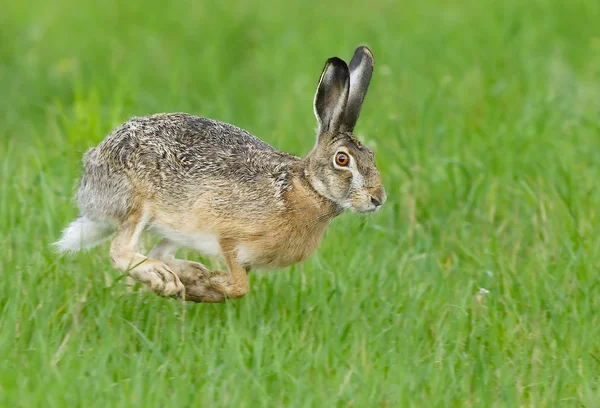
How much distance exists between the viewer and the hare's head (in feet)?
18.0

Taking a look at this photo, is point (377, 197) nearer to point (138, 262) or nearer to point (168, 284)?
point (168, 284)

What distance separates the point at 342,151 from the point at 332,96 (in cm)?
28

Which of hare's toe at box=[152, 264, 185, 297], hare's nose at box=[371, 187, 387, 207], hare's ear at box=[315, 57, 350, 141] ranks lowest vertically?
hare's toe at box=[152, 264, 185, 297]

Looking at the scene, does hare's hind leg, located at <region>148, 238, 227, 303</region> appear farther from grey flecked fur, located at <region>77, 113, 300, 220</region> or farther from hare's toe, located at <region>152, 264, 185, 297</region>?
grey flecked fur, located at <region>77, 113, 300, 220</region>

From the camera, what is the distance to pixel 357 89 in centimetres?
564

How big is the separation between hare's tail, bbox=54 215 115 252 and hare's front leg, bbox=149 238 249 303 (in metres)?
0.45

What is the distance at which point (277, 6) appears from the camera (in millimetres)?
11750

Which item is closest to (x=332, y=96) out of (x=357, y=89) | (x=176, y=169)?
(x=357, y=89)

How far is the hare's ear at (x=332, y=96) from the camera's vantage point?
5484 millimetres

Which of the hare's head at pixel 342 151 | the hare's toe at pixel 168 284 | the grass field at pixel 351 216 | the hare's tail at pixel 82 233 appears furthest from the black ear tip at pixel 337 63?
the hare's tail at pixel 82 233

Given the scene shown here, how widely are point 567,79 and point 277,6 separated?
3627 mm

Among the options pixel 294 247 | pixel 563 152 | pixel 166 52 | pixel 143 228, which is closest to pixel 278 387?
pixel 294 247

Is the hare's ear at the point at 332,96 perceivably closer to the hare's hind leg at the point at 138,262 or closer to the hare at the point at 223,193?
the hare at the point at 223,193

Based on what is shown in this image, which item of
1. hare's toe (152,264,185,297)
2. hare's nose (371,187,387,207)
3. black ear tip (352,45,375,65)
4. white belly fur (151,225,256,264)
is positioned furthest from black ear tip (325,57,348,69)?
hare's toe (152,264,185,297)
